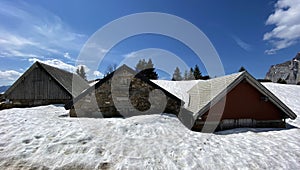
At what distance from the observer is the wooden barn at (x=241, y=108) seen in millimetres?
9992

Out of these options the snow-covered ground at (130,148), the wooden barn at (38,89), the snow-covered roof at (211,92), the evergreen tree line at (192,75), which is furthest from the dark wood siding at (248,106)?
the evergreen tree line at (192,75)

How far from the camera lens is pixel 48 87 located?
16.7 metres

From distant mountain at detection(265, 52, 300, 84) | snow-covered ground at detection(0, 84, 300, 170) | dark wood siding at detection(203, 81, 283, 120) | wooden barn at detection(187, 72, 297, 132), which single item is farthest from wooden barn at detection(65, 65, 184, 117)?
distant mountain at detection(265, 52, 300, 84)

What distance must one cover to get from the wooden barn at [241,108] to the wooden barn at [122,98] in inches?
89.9

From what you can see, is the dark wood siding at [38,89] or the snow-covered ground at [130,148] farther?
the dark wood siding at [38,89]

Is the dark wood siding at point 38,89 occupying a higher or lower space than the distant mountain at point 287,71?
lower

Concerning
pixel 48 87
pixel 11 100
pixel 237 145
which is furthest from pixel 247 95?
pixel 11 100

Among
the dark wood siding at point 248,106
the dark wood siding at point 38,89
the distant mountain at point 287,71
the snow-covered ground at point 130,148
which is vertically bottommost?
the snow-covered ground at point 130,148

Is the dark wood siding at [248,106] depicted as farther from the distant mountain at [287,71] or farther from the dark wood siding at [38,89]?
the distant mountain at [287,71]

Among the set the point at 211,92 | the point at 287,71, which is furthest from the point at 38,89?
the point at 287,71

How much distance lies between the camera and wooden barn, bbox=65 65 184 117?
397 inches

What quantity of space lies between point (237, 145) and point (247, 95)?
4.89m

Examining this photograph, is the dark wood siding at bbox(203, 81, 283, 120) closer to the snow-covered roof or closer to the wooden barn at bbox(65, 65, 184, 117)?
the snow-covered roof

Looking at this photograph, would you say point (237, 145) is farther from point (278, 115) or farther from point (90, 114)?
point (90, 114)
